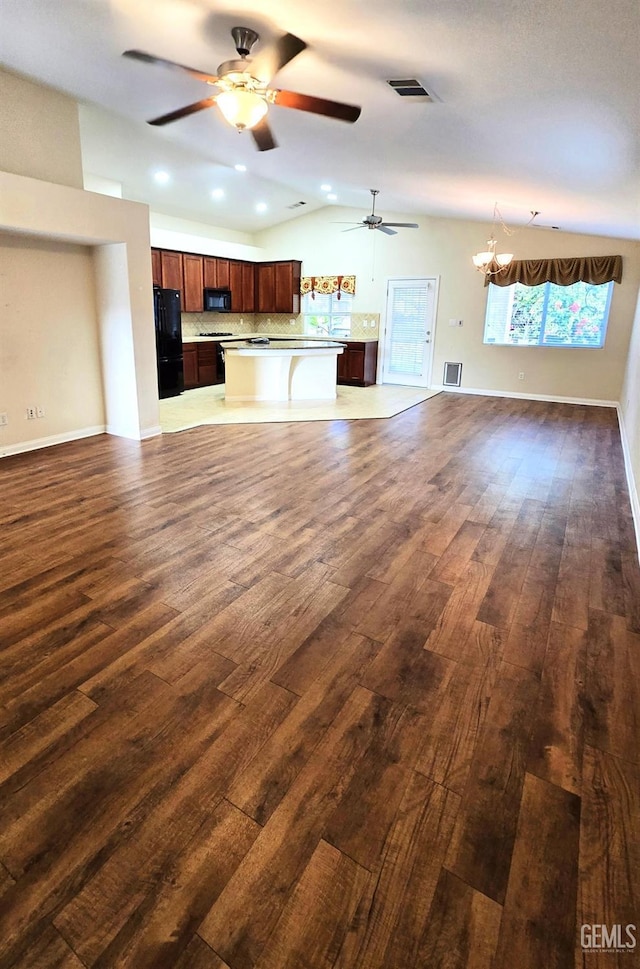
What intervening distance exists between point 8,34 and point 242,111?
1.85 m

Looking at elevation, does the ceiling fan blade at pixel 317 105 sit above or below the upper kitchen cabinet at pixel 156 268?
above

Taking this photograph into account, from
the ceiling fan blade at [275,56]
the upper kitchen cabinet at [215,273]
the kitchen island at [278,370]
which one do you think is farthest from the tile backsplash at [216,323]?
the ceiling fan blade at [275,56]

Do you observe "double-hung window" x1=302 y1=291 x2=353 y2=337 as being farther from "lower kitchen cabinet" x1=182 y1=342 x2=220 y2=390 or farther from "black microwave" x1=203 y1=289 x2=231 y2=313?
"lower kitchen cabinet" x1=182 y1=342 x2=220 y2=390

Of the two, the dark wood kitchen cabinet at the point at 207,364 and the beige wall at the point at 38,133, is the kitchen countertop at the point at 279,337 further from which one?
the beige wall at the point at 38,133

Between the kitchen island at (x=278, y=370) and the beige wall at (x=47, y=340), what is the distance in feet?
7.26

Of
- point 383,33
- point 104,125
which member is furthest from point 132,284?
point 383,33

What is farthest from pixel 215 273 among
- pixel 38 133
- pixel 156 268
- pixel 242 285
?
pixel 38 133

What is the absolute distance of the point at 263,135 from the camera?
12.4ft

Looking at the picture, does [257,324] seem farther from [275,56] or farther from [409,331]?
[275,56]

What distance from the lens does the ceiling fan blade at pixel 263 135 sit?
362cm

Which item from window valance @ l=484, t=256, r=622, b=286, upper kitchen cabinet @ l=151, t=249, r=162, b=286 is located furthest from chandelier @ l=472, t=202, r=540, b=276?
upper kitchen cabinet @ l=151, t=249, r=162, b=286

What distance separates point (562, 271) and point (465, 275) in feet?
5.38

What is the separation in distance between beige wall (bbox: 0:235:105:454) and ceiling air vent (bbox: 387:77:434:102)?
3487 millimetres

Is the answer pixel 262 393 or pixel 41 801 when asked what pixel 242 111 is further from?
pixel 262 393
